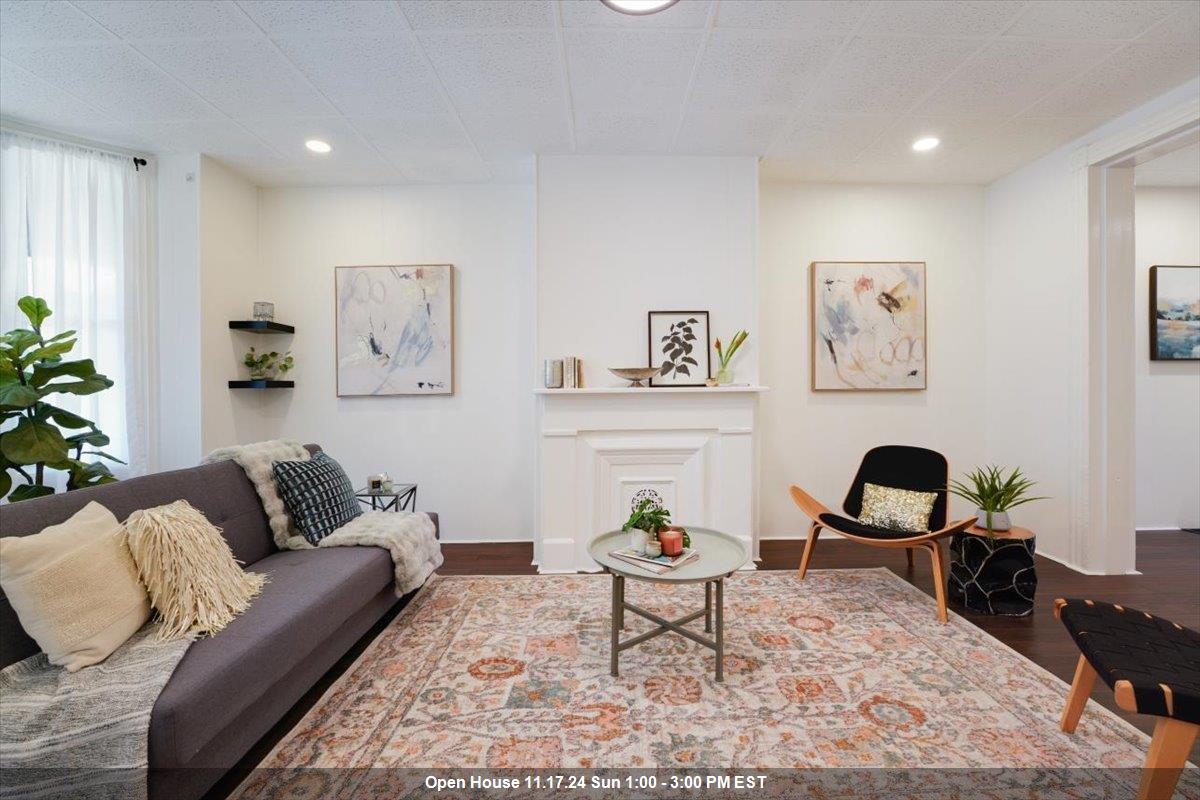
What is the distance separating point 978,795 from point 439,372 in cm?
369

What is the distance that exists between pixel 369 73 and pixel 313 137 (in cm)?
93

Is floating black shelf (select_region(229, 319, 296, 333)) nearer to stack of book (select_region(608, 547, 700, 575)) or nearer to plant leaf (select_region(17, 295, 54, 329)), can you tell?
plant leaf (select_region(17, 295, 54, 329))

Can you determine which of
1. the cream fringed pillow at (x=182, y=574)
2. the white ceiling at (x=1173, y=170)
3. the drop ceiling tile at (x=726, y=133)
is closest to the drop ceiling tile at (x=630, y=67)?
the drop ceiling tile at (x=726, y=133)

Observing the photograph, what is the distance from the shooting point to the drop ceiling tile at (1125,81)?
93.7 inches

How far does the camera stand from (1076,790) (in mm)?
1485

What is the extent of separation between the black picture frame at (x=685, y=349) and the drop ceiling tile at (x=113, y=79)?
2.92m

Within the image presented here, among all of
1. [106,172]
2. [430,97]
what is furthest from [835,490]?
[106,172]

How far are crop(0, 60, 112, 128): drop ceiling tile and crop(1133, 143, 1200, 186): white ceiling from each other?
660 centimetres

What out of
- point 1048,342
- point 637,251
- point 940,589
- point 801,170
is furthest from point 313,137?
point 1048,342

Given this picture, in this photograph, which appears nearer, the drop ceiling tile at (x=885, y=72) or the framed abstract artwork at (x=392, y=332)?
the drop ceiling tile at (x=885, y=72)

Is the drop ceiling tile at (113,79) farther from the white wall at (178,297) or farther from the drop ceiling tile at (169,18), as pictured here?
the white wall at (178,297)

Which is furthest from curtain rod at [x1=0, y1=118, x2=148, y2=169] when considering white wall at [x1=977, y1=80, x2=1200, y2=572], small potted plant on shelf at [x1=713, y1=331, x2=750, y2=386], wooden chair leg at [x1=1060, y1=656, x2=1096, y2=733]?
white wall at [x1=977, y1=80, x2=1200, y2=572]

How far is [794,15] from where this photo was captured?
7.02 feet

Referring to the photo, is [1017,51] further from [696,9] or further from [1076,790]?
[1076,790]
